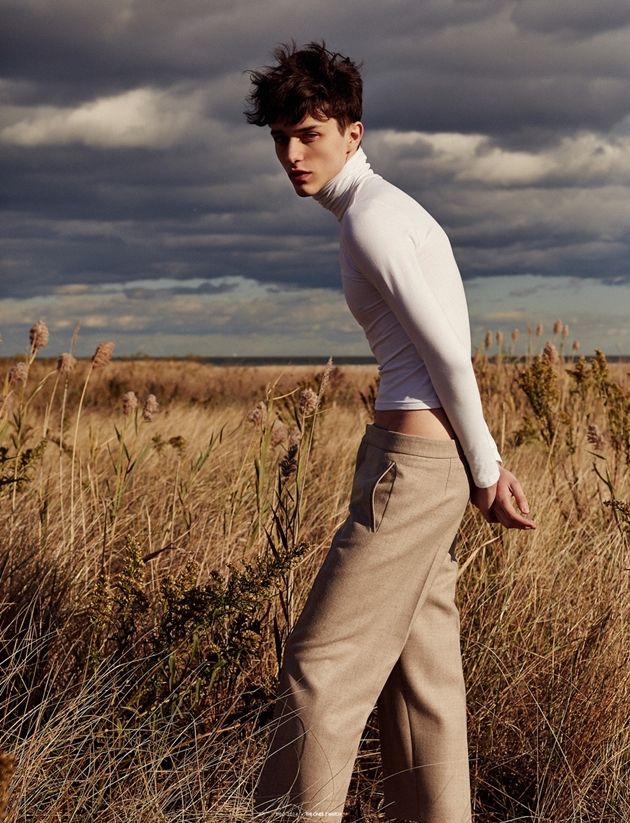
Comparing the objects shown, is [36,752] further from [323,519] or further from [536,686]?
[323,519]

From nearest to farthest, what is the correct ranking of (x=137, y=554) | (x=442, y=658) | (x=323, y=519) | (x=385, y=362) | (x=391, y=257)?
(x=391, y=257), (x=385, y=362), (x=442, y=658), (x=137, y=554), (x=323, y=519)

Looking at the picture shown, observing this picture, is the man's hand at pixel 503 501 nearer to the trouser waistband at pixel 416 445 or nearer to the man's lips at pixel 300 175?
the trouser waistband at pixel 416 445

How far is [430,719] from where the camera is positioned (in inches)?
84.0

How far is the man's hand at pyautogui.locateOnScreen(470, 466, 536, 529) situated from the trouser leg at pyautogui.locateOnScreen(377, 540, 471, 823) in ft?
0.56

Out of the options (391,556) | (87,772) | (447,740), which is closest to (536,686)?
(447,740)

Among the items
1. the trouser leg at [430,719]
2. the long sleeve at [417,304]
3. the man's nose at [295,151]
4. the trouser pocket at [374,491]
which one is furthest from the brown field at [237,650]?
the man's nose at [295,151]

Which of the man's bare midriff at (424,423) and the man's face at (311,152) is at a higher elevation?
the man's face at (311,152)

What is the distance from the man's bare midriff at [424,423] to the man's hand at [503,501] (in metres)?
0.16

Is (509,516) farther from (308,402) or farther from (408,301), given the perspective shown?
(308,402)

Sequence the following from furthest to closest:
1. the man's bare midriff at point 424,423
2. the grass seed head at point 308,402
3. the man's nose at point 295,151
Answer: the grass seed head at point 308,402
the man's nose at point 295,151
the man's bare midriff at point 424,423

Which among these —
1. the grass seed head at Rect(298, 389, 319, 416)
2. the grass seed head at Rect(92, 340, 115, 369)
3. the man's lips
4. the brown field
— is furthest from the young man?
the grass seed head at Rect(92, 340, 115, 369)

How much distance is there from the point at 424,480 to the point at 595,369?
2.50 m

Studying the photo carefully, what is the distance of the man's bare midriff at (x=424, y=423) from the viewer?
1.89 m

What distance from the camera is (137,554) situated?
2404 mm
